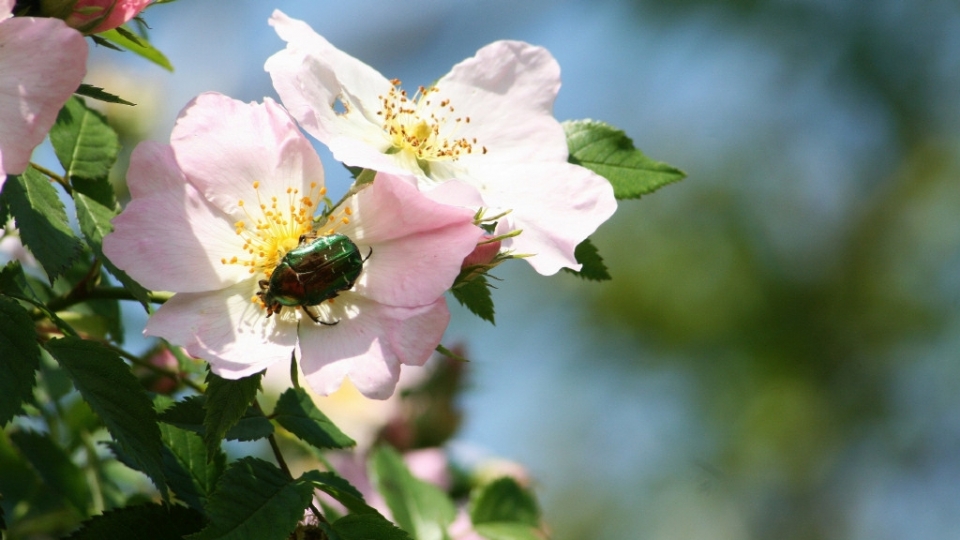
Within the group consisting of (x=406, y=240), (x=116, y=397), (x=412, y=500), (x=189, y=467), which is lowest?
(x=412, y=500)

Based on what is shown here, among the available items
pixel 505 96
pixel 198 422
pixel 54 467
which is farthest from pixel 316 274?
pixel 54 467

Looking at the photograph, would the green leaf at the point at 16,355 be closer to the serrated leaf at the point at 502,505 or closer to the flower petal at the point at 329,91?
the flower petal at the point at 329,91

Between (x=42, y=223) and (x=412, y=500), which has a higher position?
(x=42, y=223)

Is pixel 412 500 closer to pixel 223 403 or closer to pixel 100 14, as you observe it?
pixel 223 403

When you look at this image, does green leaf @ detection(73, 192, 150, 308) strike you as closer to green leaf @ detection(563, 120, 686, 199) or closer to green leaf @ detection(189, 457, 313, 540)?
green leaf @ detection(189, 457, 313, 540)

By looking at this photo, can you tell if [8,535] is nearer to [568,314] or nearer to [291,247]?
[291,247]

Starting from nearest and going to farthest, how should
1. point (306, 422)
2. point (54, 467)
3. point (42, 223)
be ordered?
1. point (42, 223)
2. point (306, 422)
3. point (54, 467)
